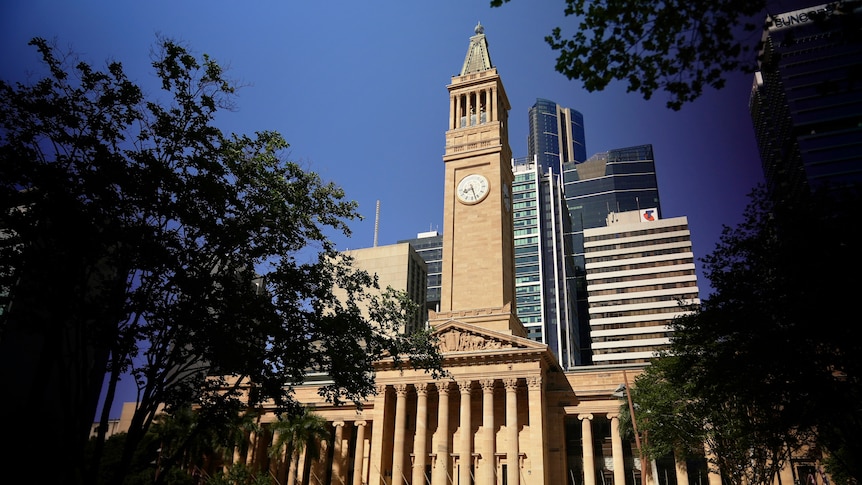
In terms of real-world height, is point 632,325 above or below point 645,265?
below

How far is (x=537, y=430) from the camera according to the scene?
4072 centimetres

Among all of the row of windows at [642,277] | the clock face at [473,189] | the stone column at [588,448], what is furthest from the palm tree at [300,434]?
the row of windows at [642,277]

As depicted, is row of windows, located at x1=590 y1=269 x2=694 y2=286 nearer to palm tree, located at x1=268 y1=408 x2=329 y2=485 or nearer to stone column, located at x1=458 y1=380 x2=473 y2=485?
stone column, located at x1=458 y1=380 x2=473 y2=485

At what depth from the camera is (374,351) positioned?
21344 mm

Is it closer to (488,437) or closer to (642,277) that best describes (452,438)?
(488,437)

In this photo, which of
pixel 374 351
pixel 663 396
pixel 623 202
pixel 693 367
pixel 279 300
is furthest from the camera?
pixel 623 202

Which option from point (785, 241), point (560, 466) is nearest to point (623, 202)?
point (560, 466)

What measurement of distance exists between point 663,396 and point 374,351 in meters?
19.9

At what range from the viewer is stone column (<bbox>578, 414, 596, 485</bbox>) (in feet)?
138

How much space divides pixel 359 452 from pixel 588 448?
17.7 metres

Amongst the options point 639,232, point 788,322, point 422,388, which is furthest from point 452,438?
point 639,232

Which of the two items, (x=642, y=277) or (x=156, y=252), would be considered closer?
(x=156, y=252)

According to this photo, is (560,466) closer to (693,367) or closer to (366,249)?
(693,367)

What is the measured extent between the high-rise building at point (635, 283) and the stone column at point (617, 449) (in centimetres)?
7607
